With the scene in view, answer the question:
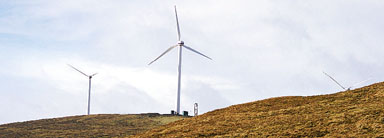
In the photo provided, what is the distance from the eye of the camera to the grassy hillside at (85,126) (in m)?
60.1

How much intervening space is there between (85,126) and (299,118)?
43922 millimetres

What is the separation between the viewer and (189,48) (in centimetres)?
8144

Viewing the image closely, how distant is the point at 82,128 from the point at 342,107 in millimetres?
42347

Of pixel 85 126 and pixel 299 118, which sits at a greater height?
pixel 85 126

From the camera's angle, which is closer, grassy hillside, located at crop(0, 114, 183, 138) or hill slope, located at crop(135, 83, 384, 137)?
hill slope, located at crop(135, 83, 384, 137)

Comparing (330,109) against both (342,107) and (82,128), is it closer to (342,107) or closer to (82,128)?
(342,107)

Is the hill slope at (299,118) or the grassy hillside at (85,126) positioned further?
the grassy hillside at (85,126)

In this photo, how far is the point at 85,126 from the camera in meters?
68.7

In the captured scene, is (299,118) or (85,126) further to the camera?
(85,126)

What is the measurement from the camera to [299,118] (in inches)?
1213

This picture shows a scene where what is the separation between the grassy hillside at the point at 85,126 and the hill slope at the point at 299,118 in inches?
855

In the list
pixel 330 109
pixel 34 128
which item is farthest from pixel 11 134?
pixel 330 109

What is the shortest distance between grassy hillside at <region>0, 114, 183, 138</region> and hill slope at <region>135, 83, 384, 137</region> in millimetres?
21719

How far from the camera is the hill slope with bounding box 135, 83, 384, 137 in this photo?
2747 cm
